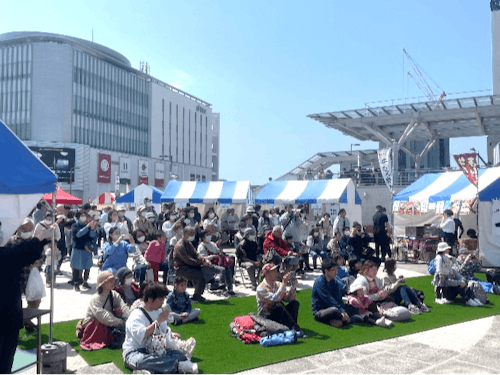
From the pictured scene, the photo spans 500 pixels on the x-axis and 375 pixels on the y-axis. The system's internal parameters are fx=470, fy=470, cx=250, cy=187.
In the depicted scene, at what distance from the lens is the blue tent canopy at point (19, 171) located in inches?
202

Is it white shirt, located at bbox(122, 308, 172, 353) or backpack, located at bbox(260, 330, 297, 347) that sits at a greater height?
white shirt, located at bbox(122, 308, 172, 353)

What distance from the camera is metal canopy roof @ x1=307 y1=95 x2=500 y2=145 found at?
29.2 meters

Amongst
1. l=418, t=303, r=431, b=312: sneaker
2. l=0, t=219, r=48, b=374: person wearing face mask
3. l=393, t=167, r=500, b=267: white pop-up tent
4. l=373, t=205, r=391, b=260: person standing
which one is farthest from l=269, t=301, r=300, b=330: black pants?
l=373, t=205, r=391, b=260: person standing

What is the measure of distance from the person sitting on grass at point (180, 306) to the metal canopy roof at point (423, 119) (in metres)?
26.2

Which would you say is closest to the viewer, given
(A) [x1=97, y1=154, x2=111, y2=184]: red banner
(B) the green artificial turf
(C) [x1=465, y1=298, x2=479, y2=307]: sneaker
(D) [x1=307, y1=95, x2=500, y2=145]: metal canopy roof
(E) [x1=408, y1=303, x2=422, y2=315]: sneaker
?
(B) the green artificial turf

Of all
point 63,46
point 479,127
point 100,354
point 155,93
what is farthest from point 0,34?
point 100,354

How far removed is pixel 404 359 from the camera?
5.76 metres

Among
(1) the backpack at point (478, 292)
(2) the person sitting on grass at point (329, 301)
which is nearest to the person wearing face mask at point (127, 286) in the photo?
(2) the person sitting on grass at point (329, 301)

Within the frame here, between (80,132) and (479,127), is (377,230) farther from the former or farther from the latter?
(80,132)

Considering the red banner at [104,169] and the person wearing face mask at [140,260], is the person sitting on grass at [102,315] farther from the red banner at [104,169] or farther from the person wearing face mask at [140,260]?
the red banner at [104,169]

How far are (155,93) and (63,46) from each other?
18781mm

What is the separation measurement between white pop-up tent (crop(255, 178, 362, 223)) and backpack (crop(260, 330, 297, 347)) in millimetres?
12911

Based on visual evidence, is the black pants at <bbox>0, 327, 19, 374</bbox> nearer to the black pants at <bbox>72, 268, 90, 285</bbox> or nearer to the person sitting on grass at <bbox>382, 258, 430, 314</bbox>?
the person sitting on grass at <bbox>382, 258, 430, 314</bbox>

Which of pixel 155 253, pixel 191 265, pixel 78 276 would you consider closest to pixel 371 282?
pixel 191 265
